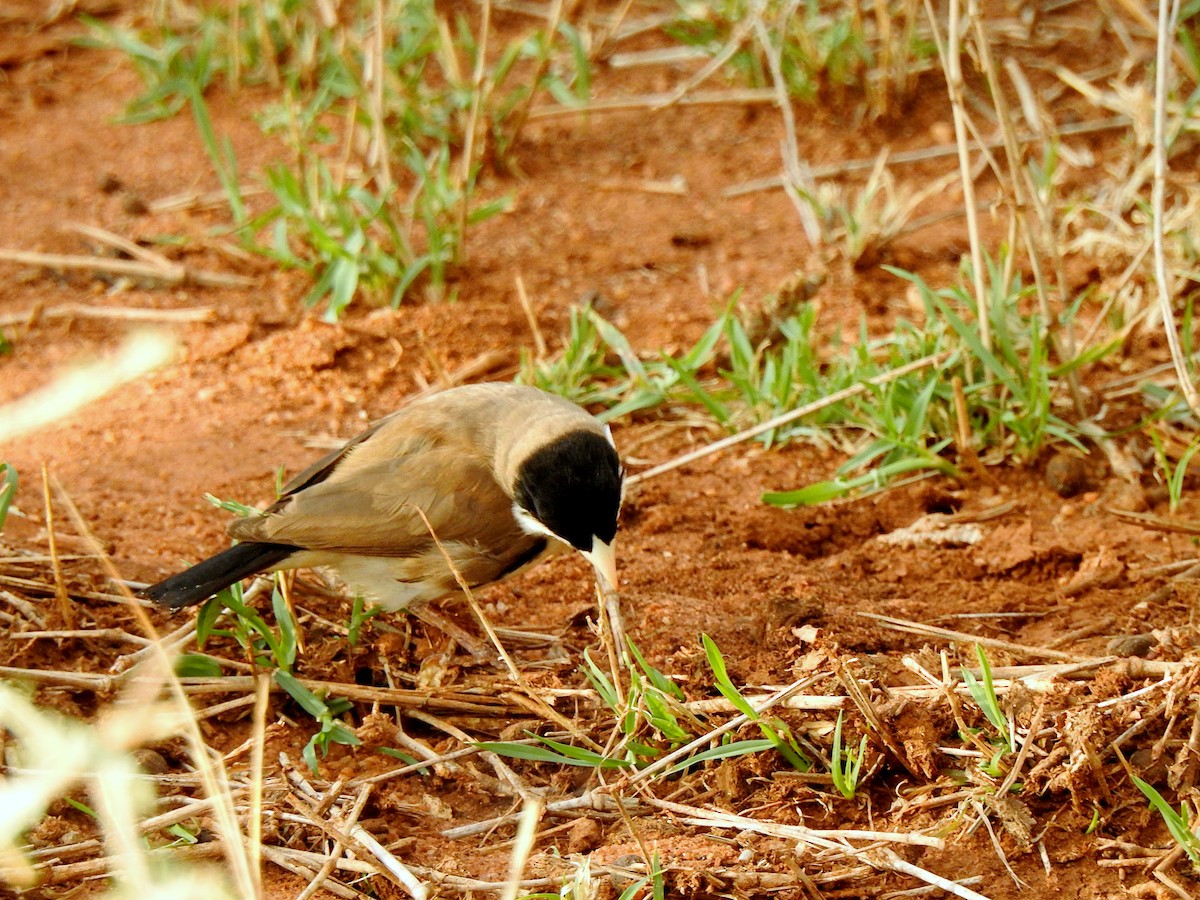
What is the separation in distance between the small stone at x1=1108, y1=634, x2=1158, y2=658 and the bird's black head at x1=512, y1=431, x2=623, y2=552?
131 cm

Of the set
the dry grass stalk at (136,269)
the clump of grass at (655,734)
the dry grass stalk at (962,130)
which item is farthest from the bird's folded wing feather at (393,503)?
the dry grass stalk at (136,269)

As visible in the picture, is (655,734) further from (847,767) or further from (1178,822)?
(1178,822)

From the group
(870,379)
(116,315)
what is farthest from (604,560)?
(116,315)

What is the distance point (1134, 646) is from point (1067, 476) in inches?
44.7

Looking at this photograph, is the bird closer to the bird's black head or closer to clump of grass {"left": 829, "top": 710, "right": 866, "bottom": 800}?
the bird's black head

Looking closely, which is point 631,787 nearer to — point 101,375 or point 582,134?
point 101,375

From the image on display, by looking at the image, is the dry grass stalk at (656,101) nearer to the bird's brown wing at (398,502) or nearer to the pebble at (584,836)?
the bird's brown wing at (398,502)

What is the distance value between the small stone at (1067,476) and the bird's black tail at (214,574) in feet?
8.02

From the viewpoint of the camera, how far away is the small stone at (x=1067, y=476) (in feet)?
15.5

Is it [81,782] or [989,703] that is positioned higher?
[989,703]

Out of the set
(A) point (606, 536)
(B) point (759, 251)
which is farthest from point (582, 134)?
(A) point (606, 536)

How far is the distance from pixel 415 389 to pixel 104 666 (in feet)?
6.22

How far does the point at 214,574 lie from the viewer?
153 inches

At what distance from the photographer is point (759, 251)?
20.7ft
